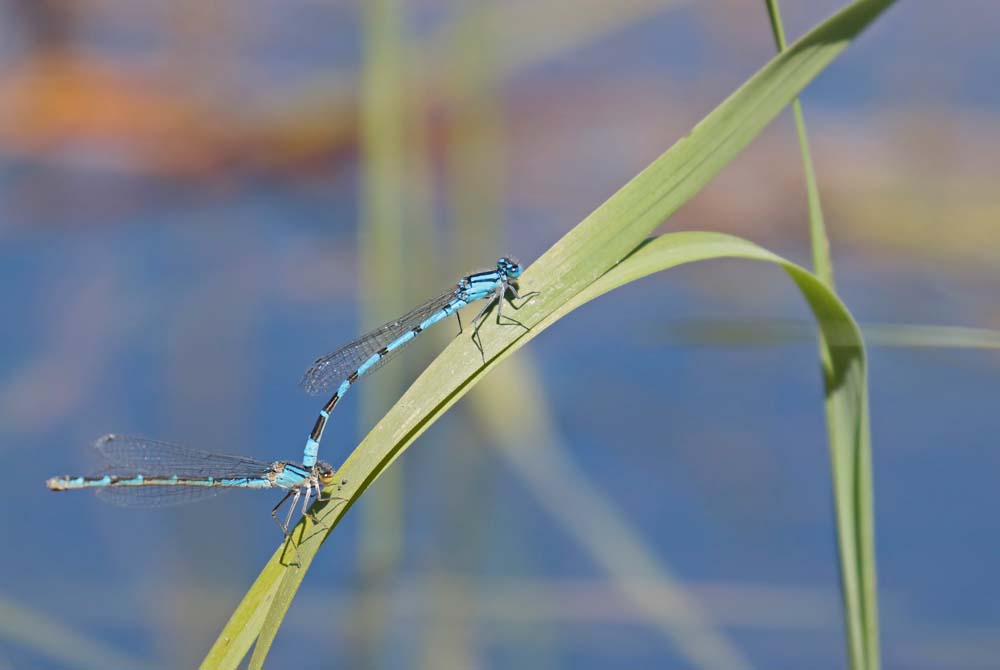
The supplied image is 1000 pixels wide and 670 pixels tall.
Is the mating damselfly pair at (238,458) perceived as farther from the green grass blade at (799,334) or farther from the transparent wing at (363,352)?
the green grass blade at (799,334)

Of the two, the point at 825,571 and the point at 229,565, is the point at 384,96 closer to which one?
the point at 229,565

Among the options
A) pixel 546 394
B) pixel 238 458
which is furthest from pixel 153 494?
pixel 546 394

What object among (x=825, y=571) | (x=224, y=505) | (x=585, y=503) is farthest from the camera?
(x=825, y=571)

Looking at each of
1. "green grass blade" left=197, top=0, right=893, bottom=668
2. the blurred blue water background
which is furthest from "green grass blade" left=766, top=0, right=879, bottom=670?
the blurred blue water background

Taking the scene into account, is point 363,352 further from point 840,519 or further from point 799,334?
point 840,519

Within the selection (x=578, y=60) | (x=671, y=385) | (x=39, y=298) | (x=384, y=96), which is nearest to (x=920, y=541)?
(x=671, y=385)

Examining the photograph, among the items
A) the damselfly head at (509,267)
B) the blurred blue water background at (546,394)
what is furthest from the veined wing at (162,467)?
the damselfly head at (509,267)

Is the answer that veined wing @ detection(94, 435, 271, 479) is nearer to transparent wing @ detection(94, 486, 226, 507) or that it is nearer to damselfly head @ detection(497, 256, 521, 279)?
transparent wing @ detection(94, 486, 226, 507)
